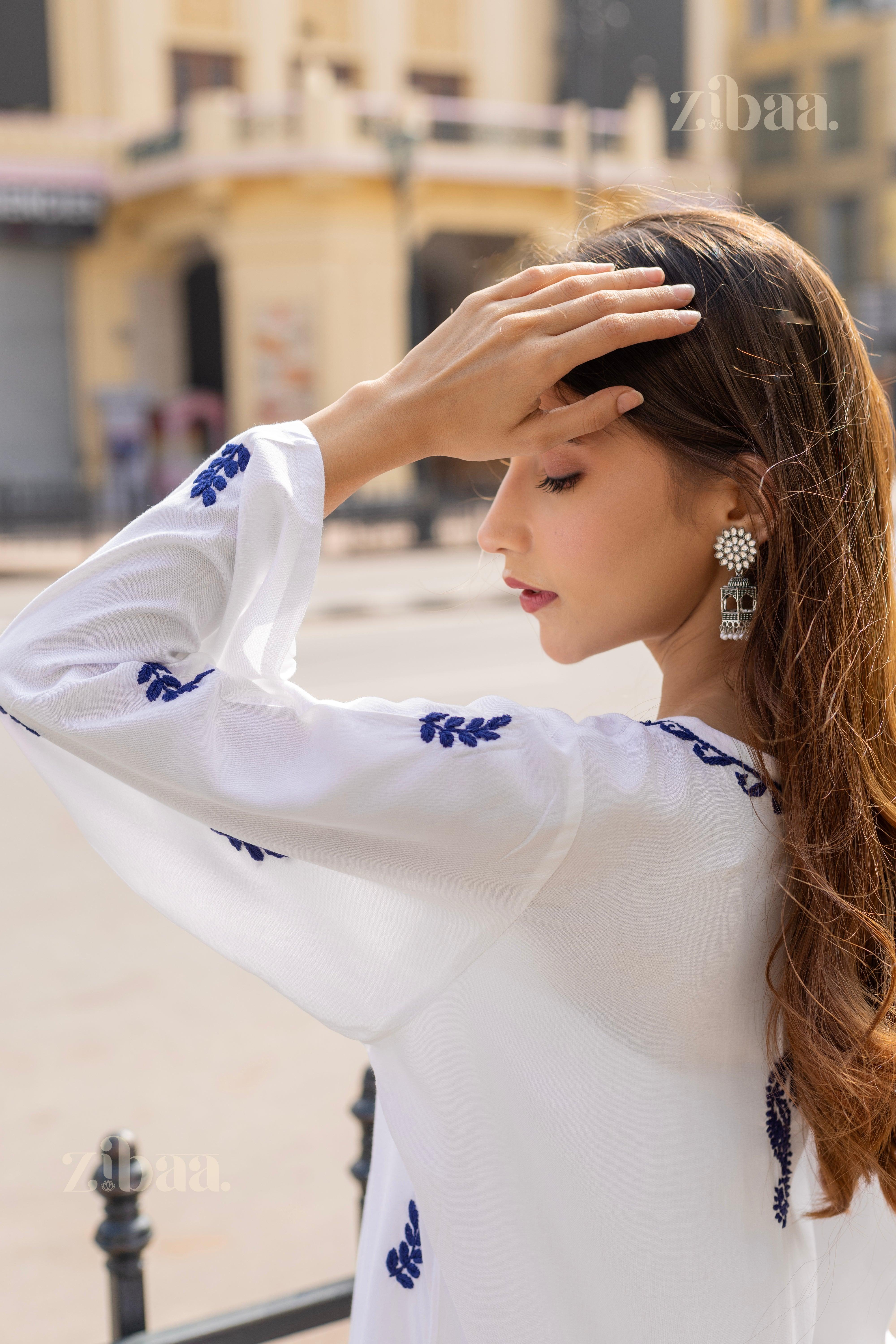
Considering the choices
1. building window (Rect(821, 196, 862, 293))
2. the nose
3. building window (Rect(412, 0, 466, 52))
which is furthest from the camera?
building window (Rect(821, 196, 862, 293))

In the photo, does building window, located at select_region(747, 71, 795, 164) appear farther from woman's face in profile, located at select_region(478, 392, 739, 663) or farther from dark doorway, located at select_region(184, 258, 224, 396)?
woman's face in profile, located at select_region(478, 392, 739, 663)

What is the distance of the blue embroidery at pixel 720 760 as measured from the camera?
1.07 meters

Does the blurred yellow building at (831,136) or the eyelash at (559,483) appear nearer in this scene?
the eyelash at (559,483)

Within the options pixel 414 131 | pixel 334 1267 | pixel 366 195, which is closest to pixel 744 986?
pixel 334 1267

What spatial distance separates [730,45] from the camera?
27172mm

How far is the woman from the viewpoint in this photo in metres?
1.01

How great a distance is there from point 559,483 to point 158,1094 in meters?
2.90

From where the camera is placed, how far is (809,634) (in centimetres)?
111

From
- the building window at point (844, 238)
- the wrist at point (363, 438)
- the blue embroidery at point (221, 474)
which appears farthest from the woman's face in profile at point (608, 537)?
the building window at point (844, 238)

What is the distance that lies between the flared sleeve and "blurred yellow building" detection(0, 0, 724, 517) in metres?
19.3

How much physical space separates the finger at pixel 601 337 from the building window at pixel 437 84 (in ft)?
80.4

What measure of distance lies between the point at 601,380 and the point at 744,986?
0.55 metres

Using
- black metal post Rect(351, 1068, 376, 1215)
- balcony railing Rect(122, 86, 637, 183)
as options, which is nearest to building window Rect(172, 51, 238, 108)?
balcony railing Rect(122, 86, 637, 183)

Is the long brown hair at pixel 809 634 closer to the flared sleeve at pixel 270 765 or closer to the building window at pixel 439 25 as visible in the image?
the flared sleeve at pixel 270 765
